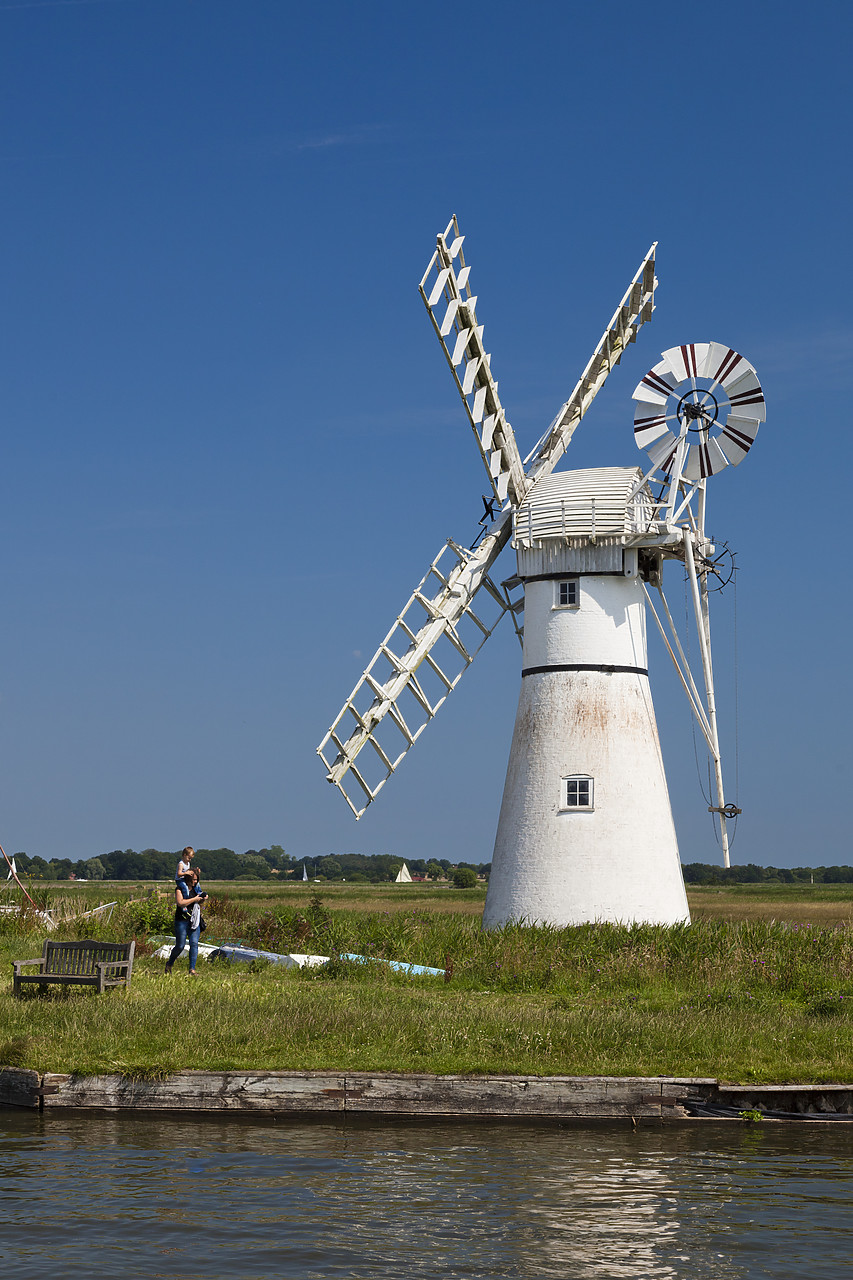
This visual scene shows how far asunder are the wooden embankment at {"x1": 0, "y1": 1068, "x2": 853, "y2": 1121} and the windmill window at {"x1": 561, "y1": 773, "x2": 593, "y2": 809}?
10066 mm

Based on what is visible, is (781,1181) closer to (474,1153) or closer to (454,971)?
(474,1153)

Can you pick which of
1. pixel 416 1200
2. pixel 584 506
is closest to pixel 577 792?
pixel 584 506

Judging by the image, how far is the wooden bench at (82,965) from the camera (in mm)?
17219

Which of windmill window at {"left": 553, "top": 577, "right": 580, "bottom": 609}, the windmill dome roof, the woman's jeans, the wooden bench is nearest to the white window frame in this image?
windmill window at {"left": 553, "top": 577, "right": 580, "bottom": 609}

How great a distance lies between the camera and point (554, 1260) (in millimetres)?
9992

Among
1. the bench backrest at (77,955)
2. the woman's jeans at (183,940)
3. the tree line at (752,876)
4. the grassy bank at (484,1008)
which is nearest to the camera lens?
the grassy bank at (484,1008)

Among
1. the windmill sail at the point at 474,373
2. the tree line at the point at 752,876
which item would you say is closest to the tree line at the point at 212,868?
the tree line at the point at 752,876

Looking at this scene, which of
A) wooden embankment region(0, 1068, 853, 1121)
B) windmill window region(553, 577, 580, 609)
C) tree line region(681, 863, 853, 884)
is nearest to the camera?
wooden embankment region(0, 1068, 853, 1121)

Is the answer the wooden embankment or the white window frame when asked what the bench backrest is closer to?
the wooden embankment

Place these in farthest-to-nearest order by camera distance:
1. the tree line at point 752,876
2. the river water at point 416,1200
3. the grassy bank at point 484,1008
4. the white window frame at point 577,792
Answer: the tree line at point 752,876
the white window frame at point 577,792
the grassy bank at point 484,1008
the river water at point 416,1200

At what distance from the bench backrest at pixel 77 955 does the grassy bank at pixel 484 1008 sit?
694mm

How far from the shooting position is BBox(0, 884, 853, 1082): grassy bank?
14.8 metres

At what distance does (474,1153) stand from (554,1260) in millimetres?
2693

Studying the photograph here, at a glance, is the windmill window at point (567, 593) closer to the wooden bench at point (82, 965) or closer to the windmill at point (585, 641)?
the windmill at point (585, 641)
